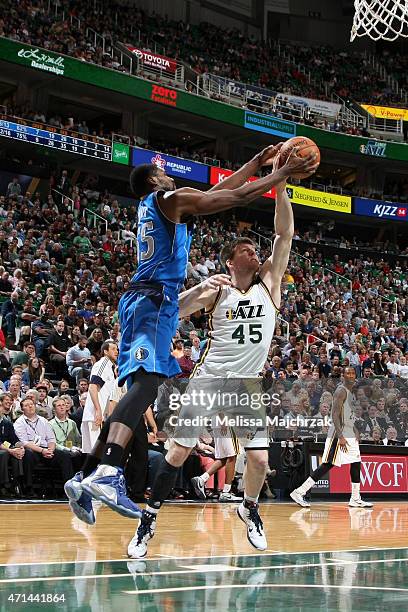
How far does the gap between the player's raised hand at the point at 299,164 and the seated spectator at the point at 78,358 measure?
9.37 meters

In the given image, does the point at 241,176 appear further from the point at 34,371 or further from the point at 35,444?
the point at 34,371

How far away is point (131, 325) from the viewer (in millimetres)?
4898

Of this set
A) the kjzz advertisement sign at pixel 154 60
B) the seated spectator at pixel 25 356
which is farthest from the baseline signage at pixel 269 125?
the seated spectator at pixel 25 356

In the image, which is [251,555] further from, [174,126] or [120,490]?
[174,126]

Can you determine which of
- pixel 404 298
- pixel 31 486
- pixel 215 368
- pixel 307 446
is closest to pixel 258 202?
pixel 404 298

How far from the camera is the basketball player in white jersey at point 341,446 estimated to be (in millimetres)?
11578

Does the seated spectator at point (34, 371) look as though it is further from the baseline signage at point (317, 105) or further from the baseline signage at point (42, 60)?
the baseline signage at point (317, 105)

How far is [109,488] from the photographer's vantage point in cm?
440

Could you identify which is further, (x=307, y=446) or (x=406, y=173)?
(x=406, y=173)

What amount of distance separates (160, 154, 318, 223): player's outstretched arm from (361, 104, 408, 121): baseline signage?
118 ft

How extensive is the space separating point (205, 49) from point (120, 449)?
33907 millimetres

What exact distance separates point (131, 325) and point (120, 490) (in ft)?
3.20

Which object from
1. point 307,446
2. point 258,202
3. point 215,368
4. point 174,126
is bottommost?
point 307,446

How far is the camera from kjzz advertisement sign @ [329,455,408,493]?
13898 millimetres
